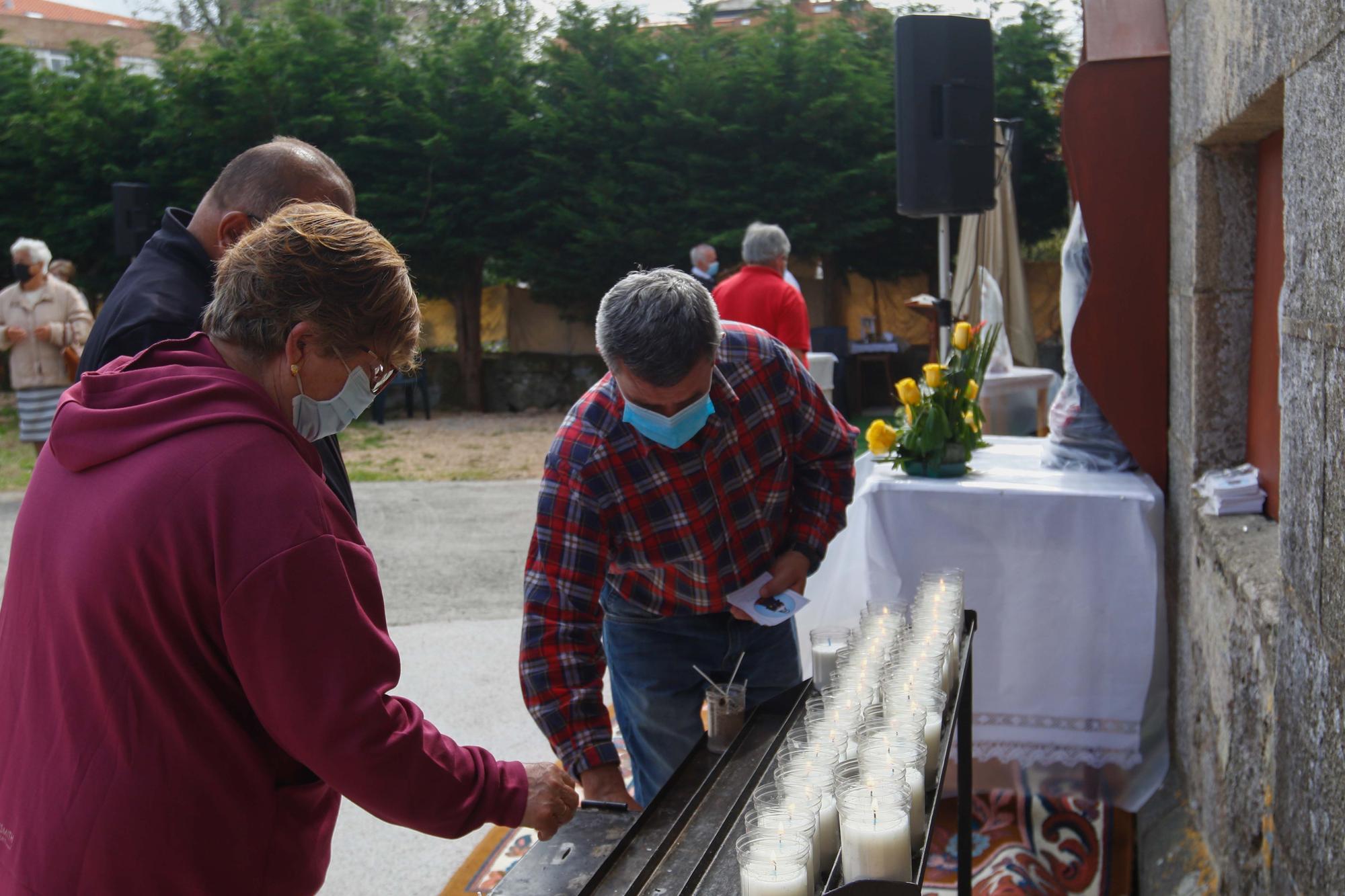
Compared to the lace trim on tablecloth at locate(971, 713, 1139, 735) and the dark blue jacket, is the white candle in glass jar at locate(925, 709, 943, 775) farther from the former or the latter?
the lace trim on tablecloth at locate(971, 713, 1139, 735)

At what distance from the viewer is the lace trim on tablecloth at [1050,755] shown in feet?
12.8

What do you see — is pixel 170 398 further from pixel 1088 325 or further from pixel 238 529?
pixel 1088 325

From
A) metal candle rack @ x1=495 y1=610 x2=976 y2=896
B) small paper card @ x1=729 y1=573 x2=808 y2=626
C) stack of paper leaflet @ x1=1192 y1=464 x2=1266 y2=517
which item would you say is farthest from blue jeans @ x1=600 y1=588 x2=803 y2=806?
stack of paper leaflet @ x1=1192 y1=464 x2=1266 y2=517

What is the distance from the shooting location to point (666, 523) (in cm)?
270

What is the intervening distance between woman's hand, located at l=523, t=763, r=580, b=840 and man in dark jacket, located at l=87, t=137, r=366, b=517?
2.41 ft

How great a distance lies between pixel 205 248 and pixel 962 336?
9.82 ft

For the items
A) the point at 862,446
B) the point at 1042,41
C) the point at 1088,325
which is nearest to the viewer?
the point at 1088,325

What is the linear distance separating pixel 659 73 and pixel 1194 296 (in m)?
13.8

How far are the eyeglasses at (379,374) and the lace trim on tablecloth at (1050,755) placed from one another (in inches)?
109

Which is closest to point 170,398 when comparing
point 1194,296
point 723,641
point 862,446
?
point 723,641

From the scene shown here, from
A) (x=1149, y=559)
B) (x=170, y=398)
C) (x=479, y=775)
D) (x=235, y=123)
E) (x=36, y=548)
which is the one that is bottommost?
(x=1149, y=559)

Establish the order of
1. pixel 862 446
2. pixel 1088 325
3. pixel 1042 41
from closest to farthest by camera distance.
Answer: pixel 1088 325
pixel 862 446
pixel 1042 41

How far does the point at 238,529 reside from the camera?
4.78ft

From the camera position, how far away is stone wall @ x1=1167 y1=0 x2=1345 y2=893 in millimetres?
1856
